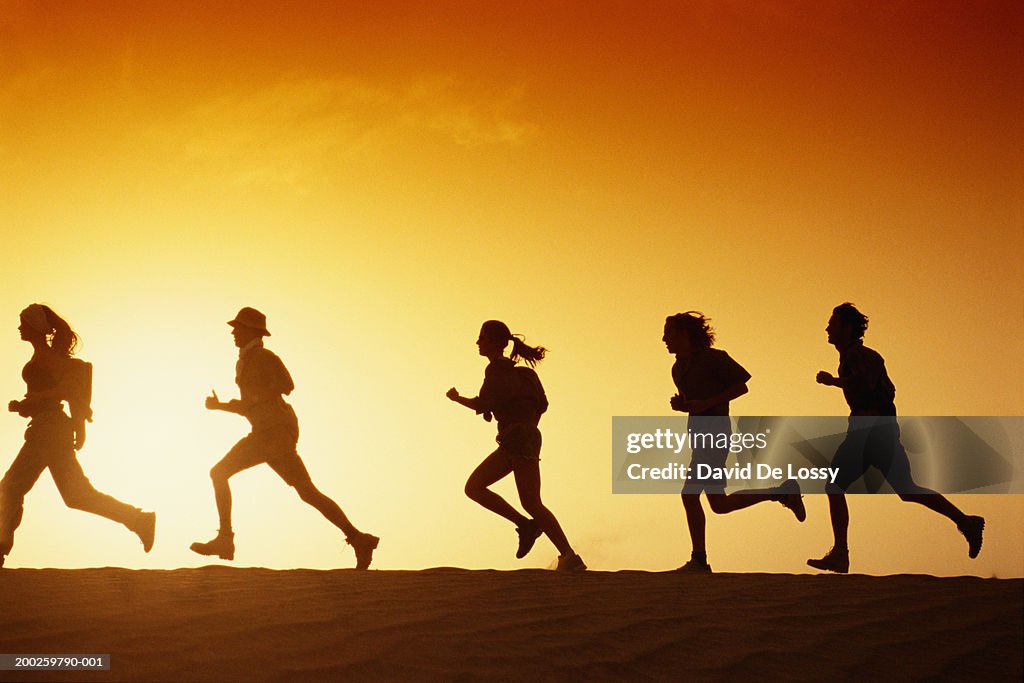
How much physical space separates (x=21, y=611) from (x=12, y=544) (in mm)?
3357

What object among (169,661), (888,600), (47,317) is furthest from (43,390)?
(888,600)

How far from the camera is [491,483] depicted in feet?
30.3

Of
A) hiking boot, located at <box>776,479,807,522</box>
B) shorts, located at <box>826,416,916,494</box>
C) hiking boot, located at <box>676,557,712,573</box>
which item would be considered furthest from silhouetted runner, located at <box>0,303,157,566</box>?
shorts, located at <box>826,416,916,494</box>

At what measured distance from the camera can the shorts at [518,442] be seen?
9102 mm

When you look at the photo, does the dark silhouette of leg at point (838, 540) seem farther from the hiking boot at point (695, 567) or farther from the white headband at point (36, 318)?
the white headband at point (36, 318)

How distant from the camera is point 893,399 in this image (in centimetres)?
895

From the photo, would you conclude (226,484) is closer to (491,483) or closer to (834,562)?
(491,483)

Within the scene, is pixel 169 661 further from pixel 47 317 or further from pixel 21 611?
pixel 47 317

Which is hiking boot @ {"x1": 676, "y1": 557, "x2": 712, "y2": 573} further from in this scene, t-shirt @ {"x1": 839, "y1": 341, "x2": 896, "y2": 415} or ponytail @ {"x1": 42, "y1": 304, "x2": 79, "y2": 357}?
ponytail @ {"x1": 42, "y1": 304, "x2": 79, "y2": 357}

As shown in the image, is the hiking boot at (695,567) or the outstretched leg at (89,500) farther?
the outstretched leg at (89,500)

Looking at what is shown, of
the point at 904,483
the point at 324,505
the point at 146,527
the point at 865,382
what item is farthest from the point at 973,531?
the point at 146,527

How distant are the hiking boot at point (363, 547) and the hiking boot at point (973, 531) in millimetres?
4308

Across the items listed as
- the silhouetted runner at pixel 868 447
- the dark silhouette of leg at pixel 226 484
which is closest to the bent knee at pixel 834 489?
the silhouetted runner at pixel 868 447

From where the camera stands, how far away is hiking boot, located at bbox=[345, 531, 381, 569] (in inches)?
348
